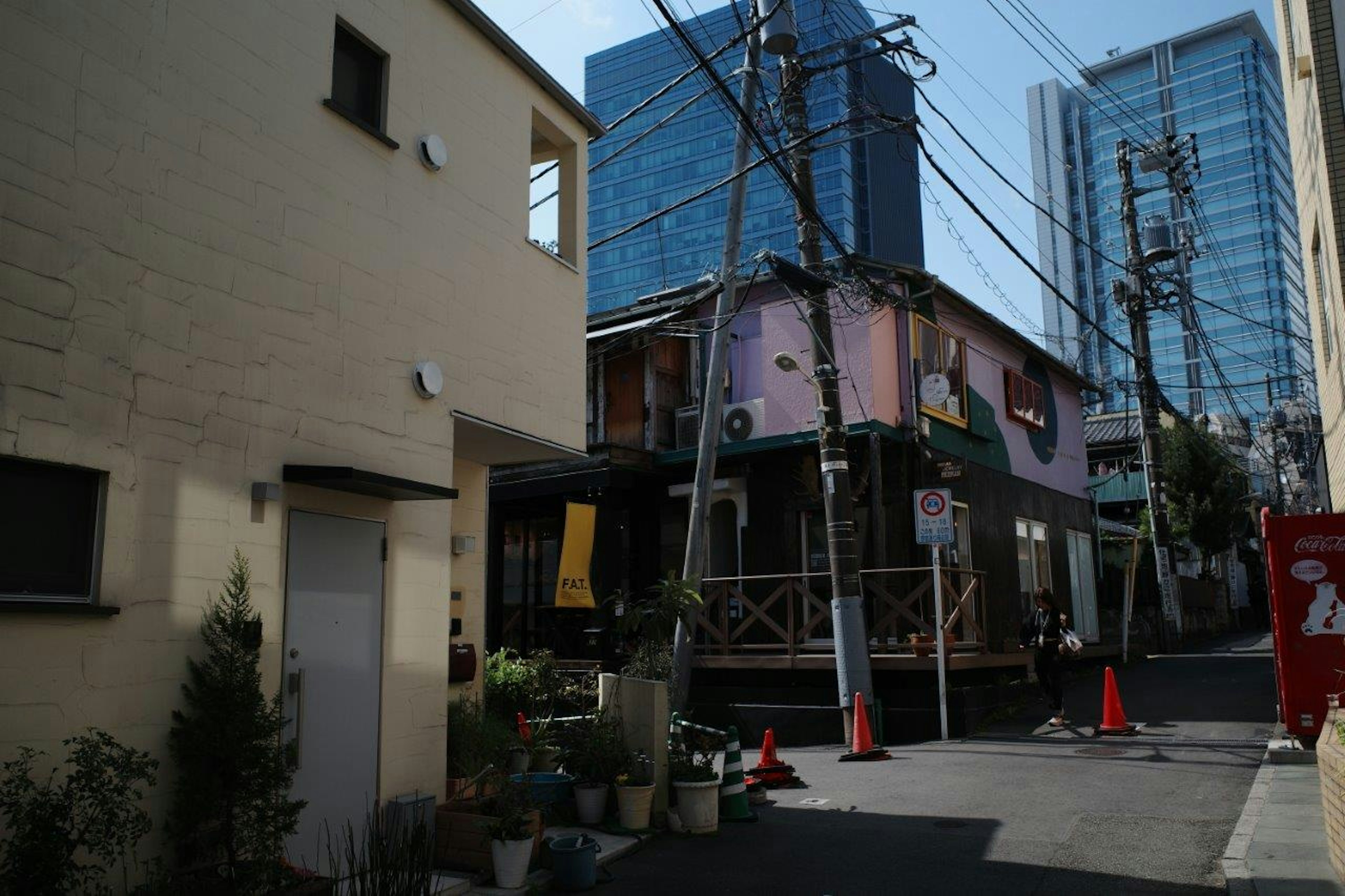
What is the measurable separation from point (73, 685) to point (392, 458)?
293cm

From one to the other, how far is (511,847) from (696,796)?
2.07 meters

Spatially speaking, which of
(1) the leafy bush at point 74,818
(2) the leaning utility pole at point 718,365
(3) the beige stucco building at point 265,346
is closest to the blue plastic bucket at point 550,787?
(3) the beige stucco building at point 265,346

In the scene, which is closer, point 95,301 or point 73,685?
point 73,685

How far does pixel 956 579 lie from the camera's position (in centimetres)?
1739

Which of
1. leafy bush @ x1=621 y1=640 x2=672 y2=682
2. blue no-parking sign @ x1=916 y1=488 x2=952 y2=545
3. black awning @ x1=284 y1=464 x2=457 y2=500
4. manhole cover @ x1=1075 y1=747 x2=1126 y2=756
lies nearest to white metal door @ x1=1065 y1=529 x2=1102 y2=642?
blue no-parking sign @ x1=916 y1=488 x2=952 y2=545

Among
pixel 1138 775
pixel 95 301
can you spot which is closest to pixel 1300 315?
pixel 1138 775

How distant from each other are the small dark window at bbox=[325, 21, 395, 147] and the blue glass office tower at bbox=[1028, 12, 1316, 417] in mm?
96578

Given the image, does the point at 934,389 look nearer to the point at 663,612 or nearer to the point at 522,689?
the point at 663,612

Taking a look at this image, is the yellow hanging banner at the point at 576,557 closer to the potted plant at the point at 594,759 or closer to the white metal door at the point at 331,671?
the potted plant at the point at 594,759

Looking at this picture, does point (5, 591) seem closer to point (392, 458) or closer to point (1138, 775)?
point (392, 458)

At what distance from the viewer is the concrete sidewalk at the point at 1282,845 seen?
6.04m

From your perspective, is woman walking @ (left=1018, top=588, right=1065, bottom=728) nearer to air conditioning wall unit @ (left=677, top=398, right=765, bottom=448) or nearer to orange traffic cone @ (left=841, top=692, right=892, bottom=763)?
orange traffic cone @ (left=841, top=692, right=892, bottom=763)

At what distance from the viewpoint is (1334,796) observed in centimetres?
607

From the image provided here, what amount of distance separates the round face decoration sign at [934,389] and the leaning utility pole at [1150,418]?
8.58m
